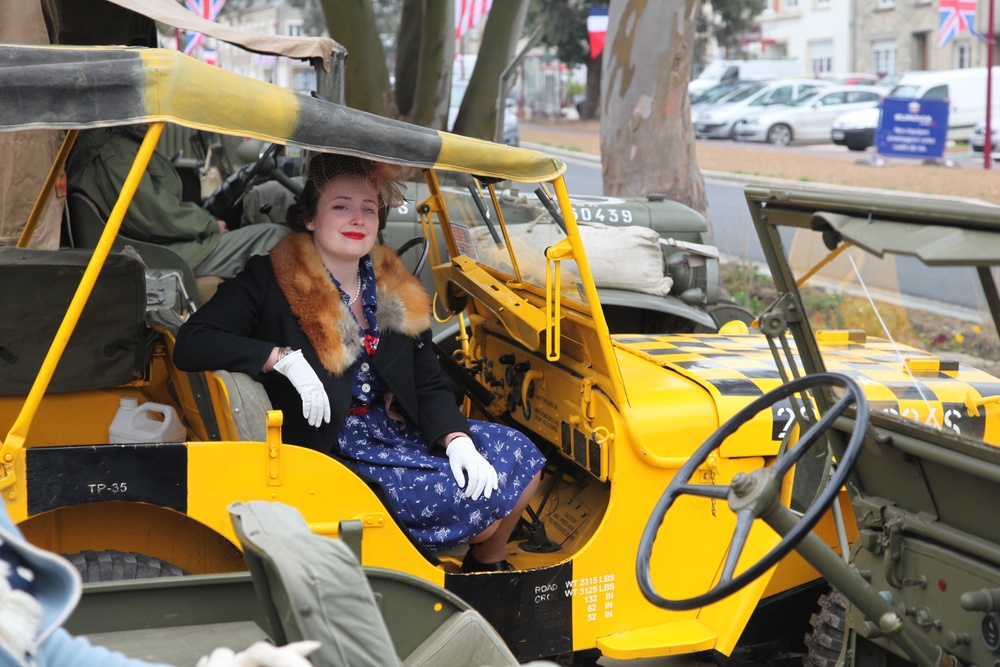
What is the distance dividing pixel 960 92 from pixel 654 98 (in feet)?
66.9

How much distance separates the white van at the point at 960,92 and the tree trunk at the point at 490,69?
19.3m

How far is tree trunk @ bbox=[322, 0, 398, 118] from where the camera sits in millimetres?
8648

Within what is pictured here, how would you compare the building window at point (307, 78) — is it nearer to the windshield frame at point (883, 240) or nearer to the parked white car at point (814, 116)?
the windshield frame at point (883, 240)

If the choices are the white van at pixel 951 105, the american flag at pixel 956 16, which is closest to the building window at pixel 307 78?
the american flag at pixel 956 16

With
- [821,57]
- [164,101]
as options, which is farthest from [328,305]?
[821,57]

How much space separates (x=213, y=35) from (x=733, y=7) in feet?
112

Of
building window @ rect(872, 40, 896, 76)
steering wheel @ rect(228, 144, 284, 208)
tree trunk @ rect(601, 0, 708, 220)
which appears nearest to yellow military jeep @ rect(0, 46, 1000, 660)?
steering wheel @ rect(228, 144, 284, 208)

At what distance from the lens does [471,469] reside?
3.41 m

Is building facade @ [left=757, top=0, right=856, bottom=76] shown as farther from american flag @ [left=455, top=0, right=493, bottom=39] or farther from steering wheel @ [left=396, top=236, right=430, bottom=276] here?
steering wheel @ [left=396, top=236, right=430, bottom=276]

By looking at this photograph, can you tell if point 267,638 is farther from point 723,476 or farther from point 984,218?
point 984,218

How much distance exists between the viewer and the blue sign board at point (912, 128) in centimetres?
1864

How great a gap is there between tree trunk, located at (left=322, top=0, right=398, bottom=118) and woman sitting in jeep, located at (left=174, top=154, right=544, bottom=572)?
211 inches

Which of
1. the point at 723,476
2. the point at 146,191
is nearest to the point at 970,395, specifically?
the point at 723,476

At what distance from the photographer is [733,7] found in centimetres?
3622
